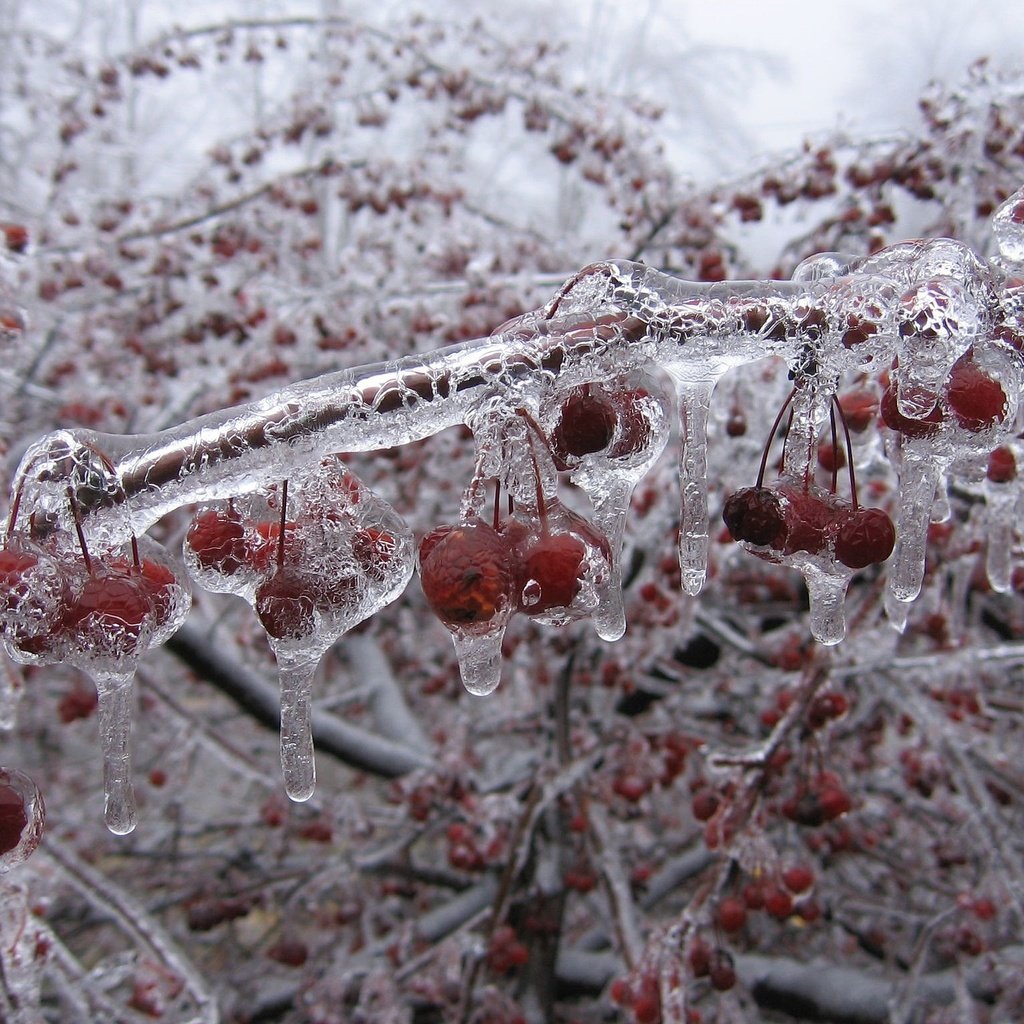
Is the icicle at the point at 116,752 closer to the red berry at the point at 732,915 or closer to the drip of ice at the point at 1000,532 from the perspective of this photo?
the drip of ice at the point at 1000,532

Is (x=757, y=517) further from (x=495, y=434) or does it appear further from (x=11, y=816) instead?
(x=11, y=816)

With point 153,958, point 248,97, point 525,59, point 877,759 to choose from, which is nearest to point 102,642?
point 153,958

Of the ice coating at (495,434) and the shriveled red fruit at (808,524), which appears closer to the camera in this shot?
the ice coating at (495,434)

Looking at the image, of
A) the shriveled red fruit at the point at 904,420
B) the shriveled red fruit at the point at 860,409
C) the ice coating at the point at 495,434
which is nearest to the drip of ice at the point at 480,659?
the ice coating at the point at 495,434

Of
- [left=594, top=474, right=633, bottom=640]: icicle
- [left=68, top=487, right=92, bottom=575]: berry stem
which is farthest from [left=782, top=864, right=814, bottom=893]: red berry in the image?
[left=68, top=487, right=92, bottom=575]: berry stem

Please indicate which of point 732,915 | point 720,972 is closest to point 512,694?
point 732,915

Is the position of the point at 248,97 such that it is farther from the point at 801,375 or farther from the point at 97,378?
the point at 801,375

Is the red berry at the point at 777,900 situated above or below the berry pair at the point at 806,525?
below

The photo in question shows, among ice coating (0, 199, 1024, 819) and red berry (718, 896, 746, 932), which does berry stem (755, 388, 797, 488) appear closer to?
ice coating (0, 199, 1024, 819)
